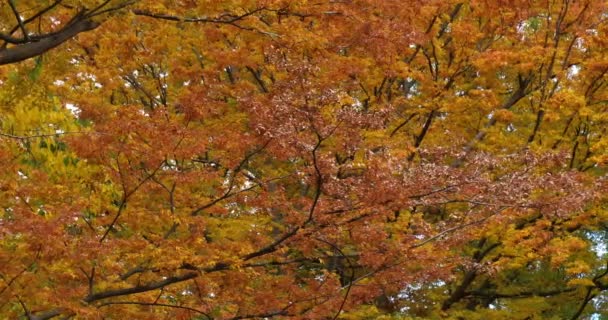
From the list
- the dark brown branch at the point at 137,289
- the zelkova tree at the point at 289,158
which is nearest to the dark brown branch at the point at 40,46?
the zelkova tree at the point at 289,158

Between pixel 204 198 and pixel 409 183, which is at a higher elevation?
pixel 204 198

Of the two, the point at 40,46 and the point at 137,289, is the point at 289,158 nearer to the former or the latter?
the point at 137,289

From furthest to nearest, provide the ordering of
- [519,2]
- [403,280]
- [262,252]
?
[519,2] → [403,280] → [262,252]

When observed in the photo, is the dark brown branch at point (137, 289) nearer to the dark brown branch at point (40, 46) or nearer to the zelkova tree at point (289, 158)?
the zelkova tree at point (289, 158)

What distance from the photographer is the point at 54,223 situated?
7195 millimetres

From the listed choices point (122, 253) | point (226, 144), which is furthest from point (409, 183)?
point (122, 253)

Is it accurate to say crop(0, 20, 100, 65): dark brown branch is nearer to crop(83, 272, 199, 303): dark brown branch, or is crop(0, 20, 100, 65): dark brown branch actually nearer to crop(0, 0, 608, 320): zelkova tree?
crop(0, 0, 608, 320): zelkova tree

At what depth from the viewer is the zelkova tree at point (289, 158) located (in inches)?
301

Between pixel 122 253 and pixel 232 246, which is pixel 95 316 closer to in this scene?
pixel 122 253

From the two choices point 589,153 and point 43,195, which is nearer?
point 43,195

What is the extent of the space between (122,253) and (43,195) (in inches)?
49.3

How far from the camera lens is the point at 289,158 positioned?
28.1ft

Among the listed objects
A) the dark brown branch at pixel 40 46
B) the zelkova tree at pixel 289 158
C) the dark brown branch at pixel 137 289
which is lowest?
the dark brown branch at pixel 137 289

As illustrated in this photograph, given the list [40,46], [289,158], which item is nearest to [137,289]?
[289,158]
